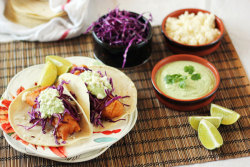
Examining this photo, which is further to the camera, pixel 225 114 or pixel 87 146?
pixel 225 114

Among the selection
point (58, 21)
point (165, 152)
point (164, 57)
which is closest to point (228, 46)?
point (164, 57)

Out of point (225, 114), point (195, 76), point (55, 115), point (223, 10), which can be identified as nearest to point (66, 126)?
point (55, 115)

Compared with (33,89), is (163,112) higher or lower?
lower

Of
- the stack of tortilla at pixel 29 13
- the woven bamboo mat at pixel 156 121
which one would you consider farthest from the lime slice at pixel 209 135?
the stack of tortilla at pixel 29 13

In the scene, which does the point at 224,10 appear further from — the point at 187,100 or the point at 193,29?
the point at 187,100

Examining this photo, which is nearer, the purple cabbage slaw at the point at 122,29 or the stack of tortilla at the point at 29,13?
the purple cabbage slaw at the point at 122,29

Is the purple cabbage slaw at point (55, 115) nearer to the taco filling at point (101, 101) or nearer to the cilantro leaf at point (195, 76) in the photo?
the taco filling at point (101, 101)

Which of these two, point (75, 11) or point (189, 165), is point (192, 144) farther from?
point (75, 11)
